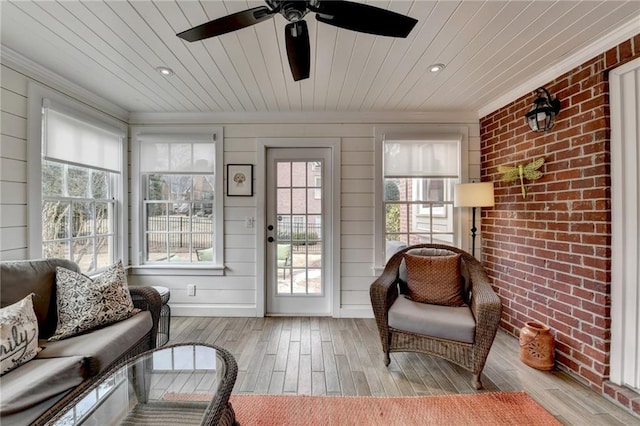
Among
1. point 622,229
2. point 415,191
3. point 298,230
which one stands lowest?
point 298,230

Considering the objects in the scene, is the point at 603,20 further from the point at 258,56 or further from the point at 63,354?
the point at 63,354

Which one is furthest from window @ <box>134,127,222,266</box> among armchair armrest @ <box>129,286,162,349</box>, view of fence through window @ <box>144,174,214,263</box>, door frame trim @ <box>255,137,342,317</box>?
armchair armrest @ <box>129,286,162,349</box>

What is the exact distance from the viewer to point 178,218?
3.21 m

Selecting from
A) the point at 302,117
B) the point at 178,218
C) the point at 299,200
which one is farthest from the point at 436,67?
the point at 178,218

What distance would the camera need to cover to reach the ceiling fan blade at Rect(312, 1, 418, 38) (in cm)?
112

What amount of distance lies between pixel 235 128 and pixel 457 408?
3.27 m

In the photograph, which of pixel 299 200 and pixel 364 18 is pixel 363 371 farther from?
pixel 364 18

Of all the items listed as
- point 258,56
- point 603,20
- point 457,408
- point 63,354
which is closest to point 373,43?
point 258,56

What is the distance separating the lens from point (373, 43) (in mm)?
1819

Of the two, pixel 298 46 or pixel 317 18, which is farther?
pixel 298 46

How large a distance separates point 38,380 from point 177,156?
2.45 meters

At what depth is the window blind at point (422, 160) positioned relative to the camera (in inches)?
125

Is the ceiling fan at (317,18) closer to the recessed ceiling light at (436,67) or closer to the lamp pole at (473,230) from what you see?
the recessed ceiling light at (436,67)

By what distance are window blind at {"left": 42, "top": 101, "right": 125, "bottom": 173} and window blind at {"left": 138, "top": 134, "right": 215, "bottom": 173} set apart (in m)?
0.26
